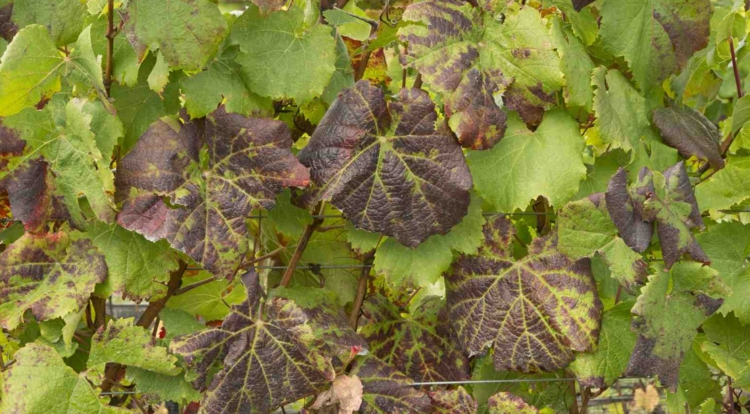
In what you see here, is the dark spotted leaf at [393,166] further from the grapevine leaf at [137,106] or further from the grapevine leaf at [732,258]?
the grapevine leaf at [732,258]

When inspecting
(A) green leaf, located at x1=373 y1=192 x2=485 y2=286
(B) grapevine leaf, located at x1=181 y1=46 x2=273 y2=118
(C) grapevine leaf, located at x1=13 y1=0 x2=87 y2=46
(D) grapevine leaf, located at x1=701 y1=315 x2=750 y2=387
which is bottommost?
(D) grapevine leaf, located at x1=701 y1=315 x2=750 y2=387

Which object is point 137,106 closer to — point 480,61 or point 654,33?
point 480,61

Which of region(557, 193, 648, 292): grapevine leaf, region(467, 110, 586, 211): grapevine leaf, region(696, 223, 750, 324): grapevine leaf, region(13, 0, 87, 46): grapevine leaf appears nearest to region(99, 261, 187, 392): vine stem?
region(13, 0, 87, 46): grapevine leaf

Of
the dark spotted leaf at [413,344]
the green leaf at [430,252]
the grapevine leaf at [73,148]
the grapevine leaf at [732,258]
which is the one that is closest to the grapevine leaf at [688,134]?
the grapevine leaf at [732,258]

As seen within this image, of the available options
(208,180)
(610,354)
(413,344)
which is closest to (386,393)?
(413,344)

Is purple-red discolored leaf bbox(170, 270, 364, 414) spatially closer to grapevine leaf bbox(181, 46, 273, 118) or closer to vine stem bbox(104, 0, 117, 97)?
grapevine leaf bbox(181, 46, 273, 118)

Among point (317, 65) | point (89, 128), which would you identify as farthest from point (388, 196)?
point (89, 128)

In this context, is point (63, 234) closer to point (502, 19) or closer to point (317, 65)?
point (317, 65)
